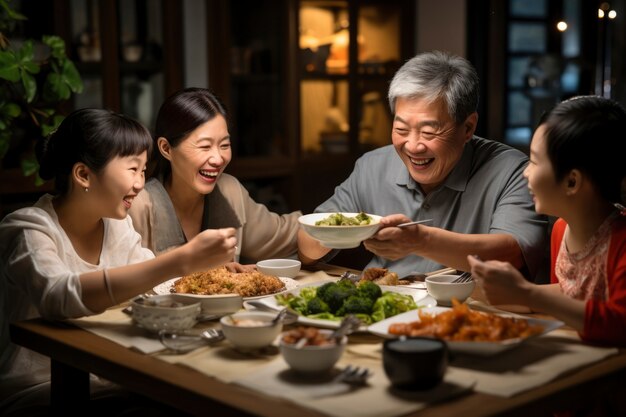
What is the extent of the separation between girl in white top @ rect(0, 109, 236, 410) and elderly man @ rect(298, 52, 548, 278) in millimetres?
685

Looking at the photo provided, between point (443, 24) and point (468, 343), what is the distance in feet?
13.1

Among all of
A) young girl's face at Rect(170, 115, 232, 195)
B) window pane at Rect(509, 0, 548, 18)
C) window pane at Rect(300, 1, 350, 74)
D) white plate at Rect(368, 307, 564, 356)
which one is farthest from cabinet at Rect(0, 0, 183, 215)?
white plate at Rect(368, 307, 564, 356)

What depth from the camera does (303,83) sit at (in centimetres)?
480

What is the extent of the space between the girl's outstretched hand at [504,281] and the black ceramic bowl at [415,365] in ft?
0.89

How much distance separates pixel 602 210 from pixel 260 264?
990 mm

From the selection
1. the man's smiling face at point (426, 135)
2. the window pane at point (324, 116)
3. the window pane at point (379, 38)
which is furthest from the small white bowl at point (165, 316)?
the window pane at point (379, 38)

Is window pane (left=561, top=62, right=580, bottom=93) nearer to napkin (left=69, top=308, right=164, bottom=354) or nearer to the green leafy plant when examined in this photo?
the green leafy plant

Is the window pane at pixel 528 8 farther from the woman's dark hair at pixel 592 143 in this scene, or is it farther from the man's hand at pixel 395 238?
the woman's dark hair at pixel 592 143

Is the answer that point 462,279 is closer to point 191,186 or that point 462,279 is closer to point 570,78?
point 191,186

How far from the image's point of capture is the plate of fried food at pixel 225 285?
2021 mm

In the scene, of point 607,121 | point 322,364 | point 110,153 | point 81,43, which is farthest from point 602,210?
point 81,43

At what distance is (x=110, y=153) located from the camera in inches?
82.7

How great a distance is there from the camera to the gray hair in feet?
8.11

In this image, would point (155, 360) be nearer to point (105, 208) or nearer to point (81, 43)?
point (105, 208)
